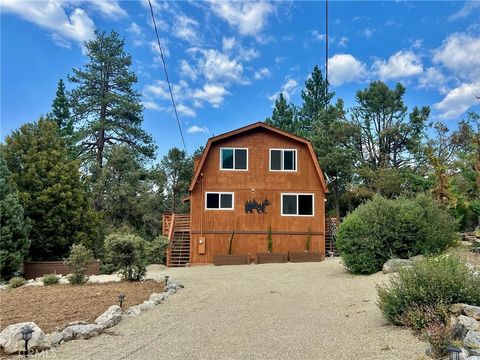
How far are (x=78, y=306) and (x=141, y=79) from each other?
99.6 feet

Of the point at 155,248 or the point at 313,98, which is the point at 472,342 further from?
the point at 313,98

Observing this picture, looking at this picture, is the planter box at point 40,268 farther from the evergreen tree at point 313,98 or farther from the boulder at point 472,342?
the evergreen tree at point 313,98

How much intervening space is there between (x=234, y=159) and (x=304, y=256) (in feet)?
19.5

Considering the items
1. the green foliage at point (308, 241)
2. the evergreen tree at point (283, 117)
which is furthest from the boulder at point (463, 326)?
the evergreen tree at point (283, 117)

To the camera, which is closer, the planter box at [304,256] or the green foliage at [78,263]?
the green foliage at [78,263]

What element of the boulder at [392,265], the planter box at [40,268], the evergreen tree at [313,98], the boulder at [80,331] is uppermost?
the evergreen tree at [313,98]

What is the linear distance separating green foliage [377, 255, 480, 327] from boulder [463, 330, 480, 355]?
124cm

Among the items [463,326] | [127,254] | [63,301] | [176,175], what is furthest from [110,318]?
[176,175]

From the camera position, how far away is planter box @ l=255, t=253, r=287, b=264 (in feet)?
60.9

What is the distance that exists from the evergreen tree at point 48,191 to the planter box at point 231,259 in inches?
A: 274

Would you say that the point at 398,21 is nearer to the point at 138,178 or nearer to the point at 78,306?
the point at 78,306

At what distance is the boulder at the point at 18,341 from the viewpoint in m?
4.70

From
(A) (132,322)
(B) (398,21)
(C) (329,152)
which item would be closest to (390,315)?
(A) (132,322)

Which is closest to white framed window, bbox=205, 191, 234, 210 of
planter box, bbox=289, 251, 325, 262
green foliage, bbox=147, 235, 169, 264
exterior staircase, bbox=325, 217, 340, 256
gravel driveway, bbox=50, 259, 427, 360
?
planter box, bbox=289, 251, 325, 262
